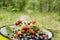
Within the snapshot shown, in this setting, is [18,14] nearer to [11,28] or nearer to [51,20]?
[51,20]

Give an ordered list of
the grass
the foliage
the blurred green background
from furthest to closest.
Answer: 1. the foliage
2. the blurred green background
3. the grass

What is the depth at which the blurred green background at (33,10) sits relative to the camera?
3131 mm

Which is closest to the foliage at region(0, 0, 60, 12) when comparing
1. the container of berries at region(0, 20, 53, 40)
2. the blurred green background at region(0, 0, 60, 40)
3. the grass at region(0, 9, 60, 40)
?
the blurred green background at region(0, 0, 60, 40)

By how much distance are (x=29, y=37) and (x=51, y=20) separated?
1393 millimetres

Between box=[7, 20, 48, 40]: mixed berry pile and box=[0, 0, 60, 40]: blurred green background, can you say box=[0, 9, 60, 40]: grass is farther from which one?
box=[7, 20, 48, 40]: mixed berry pile

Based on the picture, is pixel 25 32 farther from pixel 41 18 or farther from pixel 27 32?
pixel 41 18

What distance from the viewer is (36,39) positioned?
1.83 metres

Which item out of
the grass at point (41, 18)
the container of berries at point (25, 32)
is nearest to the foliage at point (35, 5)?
the grass at point (41, 18)

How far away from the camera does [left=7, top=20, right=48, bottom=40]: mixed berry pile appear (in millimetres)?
1815

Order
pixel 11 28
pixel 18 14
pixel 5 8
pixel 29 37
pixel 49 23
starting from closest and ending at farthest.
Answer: pixel 29 37 < pixel 11 28 < pixel 49 23 < pixel 18 14 < pixel 5 8

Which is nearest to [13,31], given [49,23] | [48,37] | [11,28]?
[11,28]

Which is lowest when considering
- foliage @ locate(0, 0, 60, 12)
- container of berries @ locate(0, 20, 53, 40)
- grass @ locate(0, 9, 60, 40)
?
grass @ locate(0, 9, 60, 40)

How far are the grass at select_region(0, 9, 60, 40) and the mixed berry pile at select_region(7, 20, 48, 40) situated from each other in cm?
95

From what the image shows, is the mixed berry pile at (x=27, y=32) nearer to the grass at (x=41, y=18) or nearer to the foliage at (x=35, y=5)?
the grass at (x=41, y=18)
